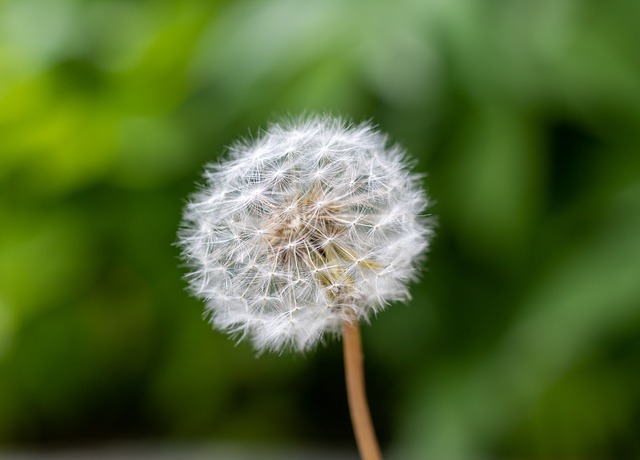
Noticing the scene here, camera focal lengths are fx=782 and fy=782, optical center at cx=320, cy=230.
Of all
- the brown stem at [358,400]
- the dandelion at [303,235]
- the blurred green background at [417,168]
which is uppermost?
the blurred green background at [417,168]

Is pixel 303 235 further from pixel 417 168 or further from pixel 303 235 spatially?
pixel 417 168

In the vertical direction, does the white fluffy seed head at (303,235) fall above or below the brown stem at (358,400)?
above

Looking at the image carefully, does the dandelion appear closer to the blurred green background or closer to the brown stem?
the brown stem

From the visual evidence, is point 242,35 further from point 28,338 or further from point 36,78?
point 28,338

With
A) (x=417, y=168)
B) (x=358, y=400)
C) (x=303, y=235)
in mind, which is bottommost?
(x=358, y=400)

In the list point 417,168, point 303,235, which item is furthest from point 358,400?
point 417,168

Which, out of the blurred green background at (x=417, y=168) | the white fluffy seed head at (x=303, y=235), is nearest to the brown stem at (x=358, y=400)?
the white fluffy seed head at (x=303, y=235)

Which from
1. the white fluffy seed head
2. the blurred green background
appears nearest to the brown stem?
the white fluffy seed head

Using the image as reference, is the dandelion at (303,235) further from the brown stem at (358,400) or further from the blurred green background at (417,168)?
the blurred green background at (417,168)
